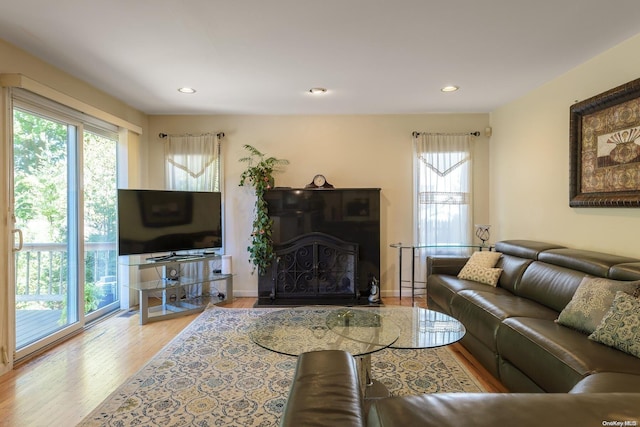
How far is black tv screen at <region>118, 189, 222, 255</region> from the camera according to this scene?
3.57 metres

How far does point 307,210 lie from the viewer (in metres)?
4.23

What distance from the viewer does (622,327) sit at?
5.61ft

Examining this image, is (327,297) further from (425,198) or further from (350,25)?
(350,25)

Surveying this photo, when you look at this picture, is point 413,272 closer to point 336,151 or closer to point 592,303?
point 336,151

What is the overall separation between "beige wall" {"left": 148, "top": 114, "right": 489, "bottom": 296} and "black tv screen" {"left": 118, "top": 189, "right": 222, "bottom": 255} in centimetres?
30

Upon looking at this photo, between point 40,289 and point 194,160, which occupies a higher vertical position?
point 194,160

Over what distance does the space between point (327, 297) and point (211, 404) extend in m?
2.29

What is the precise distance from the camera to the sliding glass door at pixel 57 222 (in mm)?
2686

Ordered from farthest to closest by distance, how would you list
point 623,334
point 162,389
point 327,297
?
point 327,297 < point 162,389 < point 623,334

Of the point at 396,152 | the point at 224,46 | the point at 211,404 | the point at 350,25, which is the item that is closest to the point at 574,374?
the point at 211,404

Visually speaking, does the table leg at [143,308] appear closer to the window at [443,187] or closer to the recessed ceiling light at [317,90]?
the recessed ceiling light at [317,90]

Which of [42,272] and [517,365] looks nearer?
[517,365]

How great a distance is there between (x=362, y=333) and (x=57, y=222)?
2.87 m

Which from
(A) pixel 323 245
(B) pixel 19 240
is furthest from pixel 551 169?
(B) pixel 19 240
